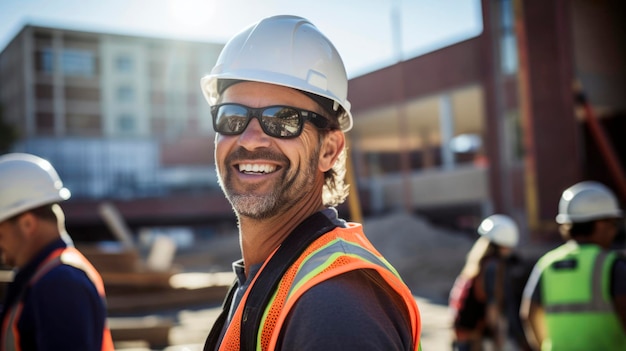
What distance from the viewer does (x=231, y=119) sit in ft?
6.22

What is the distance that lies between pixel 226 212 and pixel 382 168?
501 inches

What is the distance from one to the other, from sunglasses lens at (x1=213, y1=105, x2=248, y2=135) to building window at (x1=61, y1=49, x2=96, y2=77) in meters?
56.0

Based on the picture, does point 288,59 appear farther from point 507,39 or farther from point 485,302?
point 507,39

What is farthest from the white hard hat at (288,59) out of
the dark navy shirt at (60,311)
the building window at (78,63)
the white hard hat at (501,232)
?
the building window at (78,63)

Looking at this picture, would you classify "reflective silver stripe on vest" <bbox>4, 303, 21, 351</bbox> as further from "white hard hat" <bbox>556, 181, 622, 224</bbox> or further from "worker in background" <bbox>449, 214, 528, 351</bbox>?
"worker in background" <bbox>449, 214, 528, 351</bbox>

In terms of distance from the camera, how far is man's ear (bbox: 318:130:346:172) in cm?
196

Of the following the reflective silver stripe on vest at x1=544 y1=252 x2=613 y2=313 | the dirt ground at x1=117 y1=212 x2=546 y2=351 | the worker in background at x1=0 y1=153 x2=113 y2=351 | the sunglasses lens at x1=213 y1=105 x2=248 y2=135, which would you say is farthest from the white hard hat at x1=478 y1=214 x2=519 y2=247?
the sunglasses lens at x1=213 y1=105 x2=248 y2=135

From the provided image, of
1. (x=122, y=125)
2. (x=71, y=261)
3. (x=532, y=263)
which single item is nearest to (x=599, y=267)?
(x=71, y=261)

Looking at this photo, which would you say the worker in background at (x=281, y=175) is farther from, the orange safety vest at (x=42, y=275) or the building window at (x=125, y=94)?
the building window at (x=125, y=94)

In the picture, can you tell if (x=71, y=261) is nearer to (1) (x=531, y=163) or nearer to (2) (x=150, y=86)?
(1) (x=531, y=163)

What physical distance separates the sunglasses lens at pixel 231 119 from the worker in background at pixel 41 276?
1.18 m

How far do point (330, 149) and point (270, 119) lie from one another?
27 cm

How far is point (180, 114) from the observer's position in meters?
58.9

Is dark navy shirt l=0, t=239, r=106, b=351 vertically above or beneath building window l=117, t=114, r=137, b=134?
beneath
